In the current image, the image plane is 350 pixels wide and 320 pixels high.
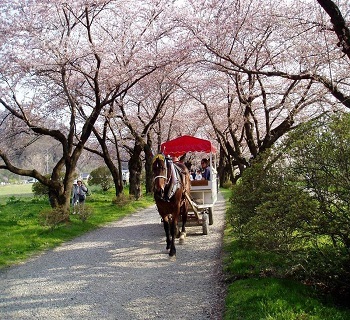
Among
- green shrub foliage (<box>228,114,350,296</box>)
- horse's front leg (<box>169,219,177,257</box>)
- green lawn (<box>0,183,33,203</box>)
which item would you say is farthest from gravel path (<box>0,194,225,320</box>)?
green lawn (<box>0,183,33,203</box>)

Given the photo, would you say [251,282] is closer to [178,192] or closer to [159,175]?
[159,175]

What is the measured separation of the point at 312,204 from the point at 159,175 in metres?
3.98

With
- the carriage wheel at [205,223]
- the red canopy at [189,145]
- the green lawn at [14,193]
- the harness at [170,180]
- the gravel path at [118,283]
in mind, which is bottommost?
the gravel path at [118,283]

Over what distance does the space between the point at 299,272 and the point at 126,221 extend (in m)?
10.3

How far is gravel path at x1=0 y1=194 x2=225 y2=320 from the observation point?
556 centimetres

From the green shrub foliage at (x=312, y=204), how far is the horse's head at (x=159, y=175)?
8.85 ft

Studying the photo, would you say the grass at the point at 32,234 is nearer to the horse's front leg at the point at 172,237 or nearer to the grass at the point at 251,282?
the grass at the point at 251,282

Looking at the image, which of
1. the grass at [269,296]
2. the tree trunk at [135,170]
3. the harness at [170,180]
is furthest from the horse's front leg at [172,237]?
the tree trunk at [135,170]

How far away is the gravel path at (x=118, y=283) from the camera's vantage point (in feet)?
18.2

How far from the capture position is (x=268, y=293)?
5465 mm

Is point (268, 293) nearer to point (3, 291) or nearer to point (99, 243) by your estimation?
point (3, 291)

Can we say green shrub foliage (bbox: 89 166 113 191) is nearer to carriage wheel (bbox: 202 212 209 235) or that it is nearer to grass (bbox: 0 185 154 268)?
grass (bbox: 0 185 154 268)

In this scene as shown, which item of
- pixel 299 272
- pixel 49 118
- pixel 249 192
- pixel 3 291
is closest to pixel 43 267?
pixel 3 291

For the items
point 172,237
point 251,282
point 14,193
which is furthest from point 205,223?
point 14,193
